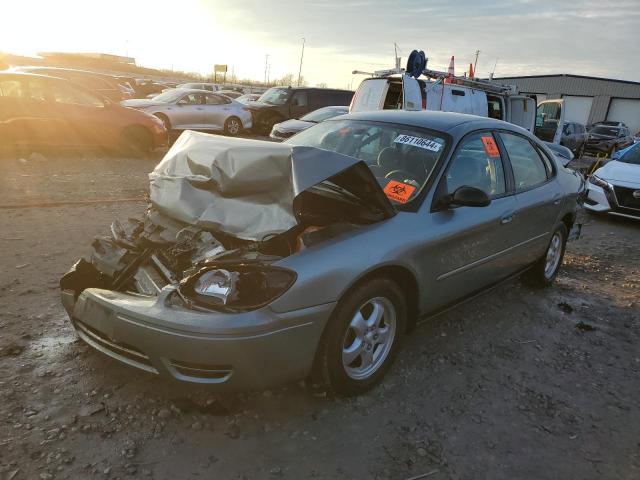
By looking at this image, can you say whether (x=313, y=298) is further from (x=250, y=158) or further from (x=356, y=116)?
(x=356, y=116)

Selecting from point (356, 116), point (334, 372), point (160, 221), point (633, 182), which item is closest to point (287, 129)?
point (633, 182)

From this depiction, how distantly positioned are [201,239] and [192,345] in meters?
0.76

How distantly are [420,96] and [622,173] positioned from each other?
12.4ft

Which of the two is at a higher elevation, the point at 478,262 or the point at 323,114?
the point at 323,114

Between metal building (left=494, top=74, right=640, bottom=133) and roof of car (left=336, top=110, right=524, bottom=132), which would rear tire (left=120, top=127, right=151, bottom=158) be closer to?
roof of car (left=336, top=110, right=524, bottom=132)

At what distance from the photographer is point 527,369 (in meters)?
3.36

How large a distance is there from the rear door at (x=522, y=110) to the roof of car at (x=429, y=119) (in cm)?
832

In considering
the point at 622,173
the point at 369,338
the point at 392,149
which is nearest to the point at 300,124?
the point at 622,173

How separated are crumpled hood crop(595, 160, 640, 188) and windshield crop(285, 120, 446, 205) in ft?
20.5

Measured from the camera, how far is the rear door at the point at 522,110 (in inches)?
452

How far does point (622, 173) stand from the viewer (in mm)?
8180

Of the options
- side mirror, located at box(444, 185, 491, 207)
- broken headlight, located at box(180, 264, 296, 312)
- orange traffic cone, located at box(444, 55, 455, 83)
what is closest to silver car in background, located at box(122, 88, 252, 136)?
orange traffic cone, located at box(444, 55, 455, 83)

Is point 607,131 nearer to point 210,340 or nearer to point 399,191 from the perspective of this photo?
point 399,191

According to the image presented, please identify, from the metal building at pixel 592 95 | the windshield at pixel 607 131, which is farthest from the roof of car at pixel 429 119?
the metal building at pixel 592 95
